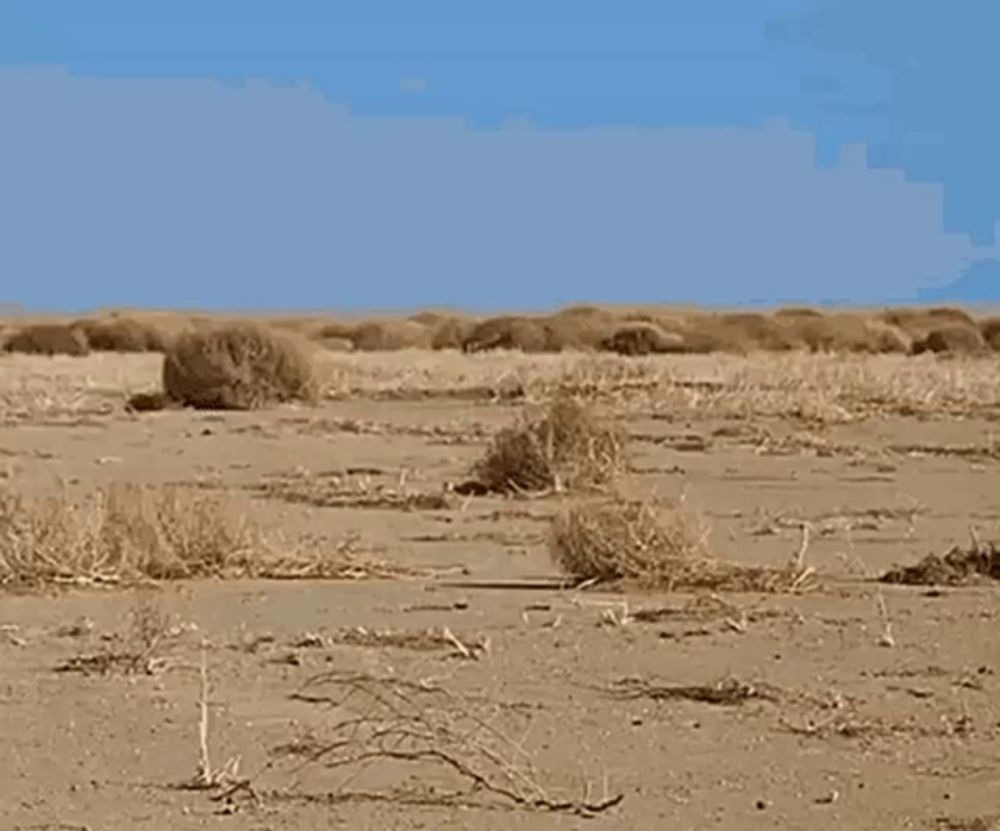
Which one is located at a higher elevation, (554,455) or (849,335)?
(554,455)

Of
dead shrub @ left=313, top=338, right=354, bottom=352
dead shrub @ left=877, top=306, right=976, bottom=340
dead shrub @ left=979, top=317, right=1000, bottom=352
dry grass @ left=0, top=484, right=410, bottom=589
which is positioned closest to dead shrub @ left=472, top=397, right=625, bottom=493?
dry grass @ left=0, top=484, right=410, bottom=589

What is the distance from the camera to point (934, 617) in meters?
11.9

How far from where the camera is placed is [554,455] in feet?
67.0

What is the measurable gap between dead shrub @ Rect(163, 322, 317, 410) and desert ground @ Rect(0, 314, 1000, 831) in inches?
385

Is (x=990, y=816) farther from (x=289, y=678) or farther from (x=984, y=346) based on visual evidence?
(x=984, y=346)

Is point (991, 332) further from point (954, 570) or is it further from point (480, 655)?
point (480, 655)

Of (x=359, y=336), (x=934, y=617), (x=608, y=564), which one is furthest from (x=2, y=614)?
(x=359, y=336)

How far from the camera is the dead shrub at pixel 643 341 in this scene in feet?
199

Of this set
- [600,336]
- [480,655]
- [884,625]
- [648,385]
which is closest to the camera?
[480,655]

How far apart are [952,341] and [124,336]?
916 inches

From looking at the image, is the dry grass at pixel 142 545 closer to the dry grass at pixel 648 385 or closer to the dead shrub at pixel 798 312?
the dry grass at pixel 648 385

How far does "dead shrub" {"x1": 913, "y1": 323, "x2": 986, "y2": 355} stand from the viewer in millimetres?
63031

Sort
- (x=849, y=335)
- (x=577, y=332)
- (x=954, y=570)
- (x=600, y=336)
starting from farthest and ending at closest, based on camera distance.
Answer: (x=849, y=335) → (x=600, y=336) → (x=577, y=332) → (x=954, y=570)

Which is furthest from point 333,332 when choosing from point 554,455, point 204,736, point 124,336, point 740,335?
point 204,736
